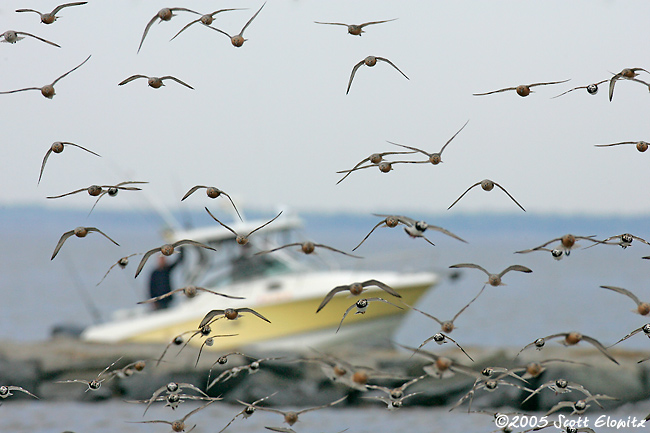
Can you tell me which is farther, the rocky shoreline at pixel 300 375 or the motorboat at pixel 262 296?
the motorboat at pixel 262 296

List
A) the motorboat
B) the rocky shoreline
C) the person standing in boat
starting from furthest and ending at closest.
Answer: the person standing in boat < the motorboat < the rocky shoreline

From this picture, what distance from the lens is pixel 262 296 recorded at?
52.5 ft

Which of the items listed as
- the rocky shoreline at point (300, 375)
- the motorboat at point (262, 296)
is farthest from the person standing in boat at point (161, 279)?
the rocky shoreline at point (300, 375)

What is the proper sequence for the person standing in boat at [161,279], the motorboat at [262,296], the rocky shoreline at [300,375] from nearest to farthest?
the rocky shoreline at [300,375], the motorboat at [262,296], the person standing in boat at [161,279]

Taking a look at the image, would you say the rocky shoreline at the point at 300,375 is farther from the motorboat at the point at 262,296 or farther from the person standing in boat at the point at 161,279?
the person standing in boat at the point at 161,279

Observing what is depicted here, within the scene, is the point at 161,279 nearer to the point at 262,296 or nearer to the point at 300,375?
the point at 262,296

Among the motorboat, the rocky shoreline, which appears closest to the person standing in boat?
the motorboat

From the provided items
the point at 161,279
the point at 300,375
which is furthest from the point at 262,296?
the point at 161,279

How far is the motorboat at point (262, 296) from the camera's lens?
52.6 feet

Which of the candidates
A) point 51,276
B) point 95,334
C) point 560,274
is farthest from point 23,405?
point 560,274

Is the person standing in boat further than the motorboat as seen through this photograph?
Yes

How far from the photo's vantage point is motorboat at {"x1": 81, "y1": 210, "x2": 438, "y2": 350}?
1605cm

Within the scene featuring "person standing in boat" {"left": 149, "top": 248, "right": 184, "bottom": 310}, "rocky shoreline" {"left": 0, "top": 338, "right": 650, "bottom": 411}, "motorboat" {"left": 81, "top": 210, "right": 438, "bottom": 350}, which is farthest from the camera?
"person standing in boat" {"left": 149, "top": 248, "right": 184, "bottom": 310}

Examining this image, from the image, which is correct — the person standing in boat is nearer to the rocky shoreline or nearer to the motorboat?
the motorboat
